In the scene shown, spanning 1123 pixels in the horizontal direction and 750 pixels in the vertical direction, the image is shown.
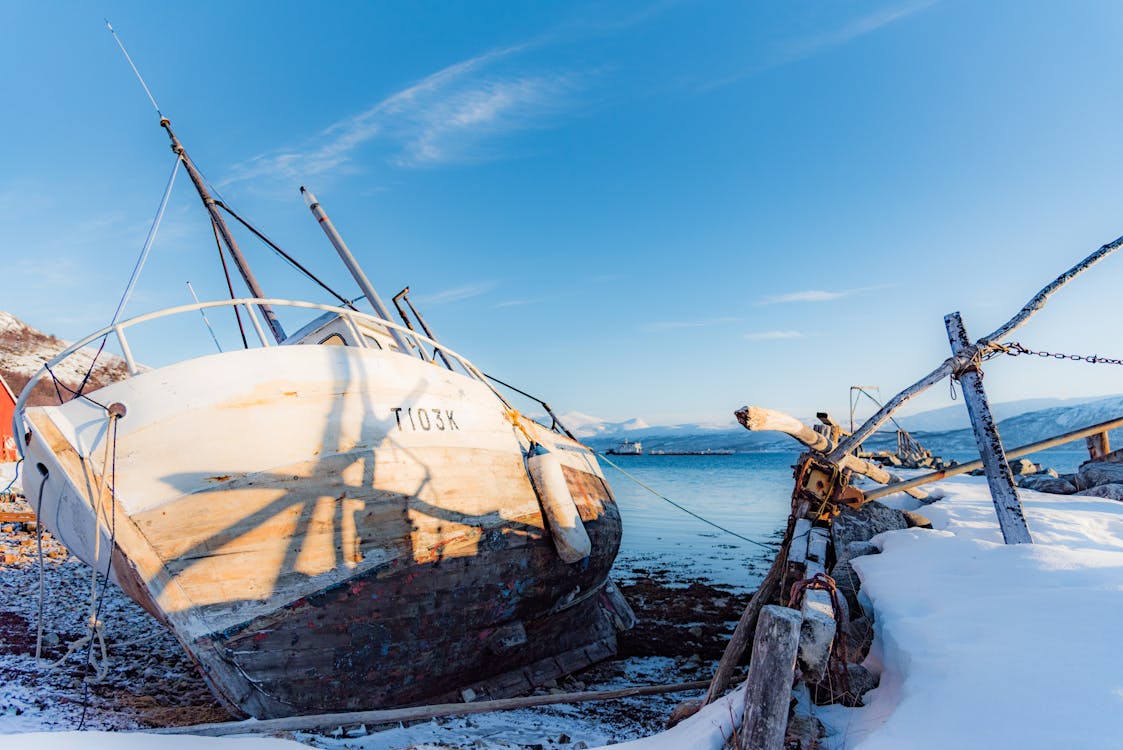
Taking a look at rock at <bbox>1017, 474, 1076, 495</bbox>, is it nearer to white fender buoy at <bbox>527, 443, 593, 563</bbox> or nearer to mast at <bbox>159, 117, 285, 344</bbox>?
white fender buoy at <bbox>527, 443, 593, 563</bbox>

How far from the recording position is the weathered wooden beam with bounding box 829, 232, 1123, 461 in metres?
6.66

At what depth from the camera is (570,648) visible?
898 cm

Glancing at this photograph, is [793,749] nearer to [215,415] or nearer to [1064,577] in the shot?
[1064,577]

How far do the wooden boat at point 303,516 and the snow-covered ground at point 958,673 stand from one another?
852 mm

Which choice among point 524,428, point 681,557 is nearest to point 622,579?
point 681,557

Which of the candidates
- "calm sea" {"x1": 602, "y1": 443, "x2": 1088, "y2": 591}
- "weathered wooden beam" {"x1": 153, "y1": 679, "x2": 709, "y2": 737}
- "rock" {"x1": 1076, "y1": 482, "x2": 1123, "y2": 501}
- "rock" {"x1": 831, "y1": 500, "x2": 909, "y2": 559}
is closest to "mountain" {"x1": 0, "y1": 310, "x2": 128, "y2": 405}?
"calm sea" {"x1": 602, "y1": 443, "x2": 1088, "y2": 591}

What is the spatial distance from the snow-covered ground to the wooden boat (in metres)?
0.85

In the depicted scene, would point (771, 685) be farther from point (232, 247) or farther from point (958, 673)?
point (232, 247)

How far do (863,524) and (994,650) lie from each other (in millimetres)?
4853

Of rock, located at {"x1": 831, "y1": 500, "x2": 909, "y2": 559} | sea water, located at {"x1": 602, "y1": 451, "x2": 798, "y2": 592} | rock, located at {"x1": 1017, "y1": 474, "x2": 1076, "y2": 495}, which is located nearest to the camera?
rock, located at {"x1": 831, "y1": 500, "x2": 909, "y2": 559}

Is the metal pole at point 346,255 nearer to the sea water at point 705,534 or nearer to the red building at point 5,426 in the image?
the sea water at point 705,534

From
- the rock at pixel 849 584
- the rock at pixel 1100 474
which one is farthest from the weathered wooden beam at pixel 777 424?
the rock at pixel 1100 474

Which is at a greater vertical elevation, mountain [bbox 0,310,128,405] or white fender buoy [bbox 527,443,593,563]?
mountain [bbox 0,310,128,405]

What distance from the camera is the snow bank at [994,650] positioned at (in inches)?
118
